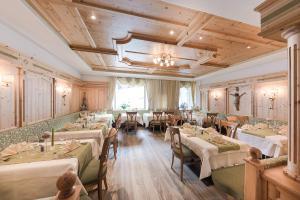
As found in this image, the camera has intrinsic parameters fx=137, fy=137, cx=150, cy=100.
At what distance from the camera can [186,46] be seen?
3.36 meters

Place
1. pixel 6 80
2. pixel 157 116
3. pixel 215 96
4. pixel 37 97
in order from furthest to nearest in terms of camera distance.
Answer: pixel 215 96, pixel 157 116, pixel 37 97, pixel 6 80

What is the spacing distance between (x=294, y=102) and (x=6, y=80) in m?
3.69

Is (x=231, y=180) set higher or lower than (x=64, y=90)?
lower

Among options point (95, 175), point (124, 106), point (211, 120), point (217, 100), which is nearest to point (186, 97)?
point (217, 100)

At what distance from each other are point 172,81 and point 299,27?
6885 millimetres

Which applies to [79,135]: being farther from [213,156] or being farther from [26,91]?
[213,156]

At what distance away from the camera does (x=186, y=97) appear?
334 inches

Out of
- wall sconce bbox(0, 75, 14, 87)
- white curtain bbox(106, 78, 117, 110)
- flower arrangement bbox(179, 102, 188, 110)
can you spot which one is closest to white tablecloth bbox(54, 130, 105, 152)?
wall sconce bbox(0, 75, 14, 87)

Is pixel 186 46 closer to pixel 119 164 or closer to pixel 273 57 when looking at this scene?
pixel 273 57

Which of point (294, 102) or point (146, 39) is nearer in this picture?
point (294, 102)

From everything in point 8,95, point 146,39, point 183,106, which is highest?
point 146,39

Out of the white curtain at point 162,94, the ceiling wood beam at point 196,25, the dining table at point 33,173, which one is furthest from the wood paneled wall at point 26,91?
the white curtain at point 162,94

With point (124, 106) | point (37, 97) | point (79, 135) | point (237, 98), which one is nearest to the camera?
point (79, 135)

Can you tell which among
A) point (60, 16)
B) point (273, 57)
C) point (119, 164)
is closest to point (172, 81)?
point (273, 57)
